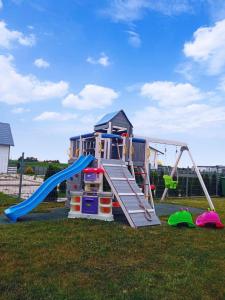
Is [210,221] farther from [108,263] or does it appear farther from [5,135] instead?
[5,135]

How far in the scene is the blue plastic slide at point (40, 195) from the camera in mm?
7824

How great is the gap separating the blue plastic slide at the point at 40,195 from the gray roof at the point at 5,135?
22844mm

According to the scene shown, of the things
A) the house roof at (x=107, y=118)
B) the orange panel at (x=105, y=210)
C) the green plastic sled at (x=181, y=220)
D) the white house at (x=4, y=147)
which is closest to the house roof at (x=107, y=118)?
the house roof at (x=107, y=118)

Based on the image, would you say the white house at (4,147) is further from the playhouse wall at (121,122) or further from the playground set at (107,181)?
the playhouse wall at (121,122)

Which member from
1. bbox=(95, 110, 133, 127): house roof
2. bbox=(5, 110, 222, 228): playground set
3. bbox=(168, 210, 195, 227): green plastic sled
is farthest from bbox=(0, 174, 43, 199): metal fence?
bbox=(168, 210, 195, 227): green plastic sled

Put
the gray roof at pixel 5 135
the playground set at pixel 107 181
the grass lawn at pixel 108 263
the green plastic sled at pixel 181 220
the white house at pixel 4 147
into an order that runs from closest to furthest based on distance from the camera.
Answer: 1. the grass lawn at pixel 108 263
2. the green plastic sled at pixel 181 220
3. the playground set at pixel 107 181
4. the white house at pixel 4 147
5. the gray roof at pixel 5 135

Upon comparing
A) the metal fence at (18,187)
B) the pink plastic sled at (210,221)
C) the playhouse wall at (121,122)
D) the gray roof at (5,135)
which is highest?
the gray roof at (5,135)

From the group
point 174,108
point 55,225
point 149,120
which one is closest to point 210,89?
point 174,108

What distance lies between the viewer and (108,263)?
14.9ft

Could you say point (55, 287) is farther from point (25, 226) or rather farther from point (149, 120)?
point (149, 120)

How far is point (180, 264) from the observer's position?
4629 millimetres

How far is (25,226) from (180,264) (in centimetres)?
382

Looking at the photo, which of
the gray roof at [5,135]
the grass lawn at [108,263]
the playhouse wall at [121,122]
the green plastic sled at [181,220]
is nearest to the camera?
the grass lawn at [108,263]

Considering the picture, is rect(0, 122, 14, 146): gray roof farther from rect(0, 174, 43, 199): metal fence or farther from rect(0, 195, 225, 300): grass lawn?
rect(0, 195, 225, 300): grass lawn
